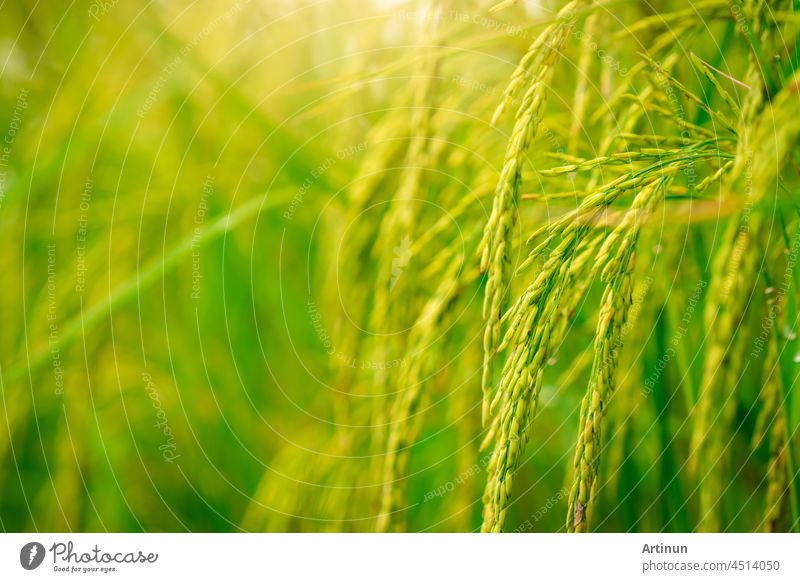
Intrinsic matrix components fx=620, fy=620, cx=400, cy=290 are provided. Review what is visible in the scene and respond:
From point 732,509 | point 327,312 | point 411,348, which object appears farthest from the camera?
point 327,312

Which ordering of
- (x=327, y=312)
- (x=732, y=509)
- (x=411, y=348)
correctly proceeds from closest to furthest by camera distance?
(x=411, y=348) < (x=732, y=509) < (x=327, y=312)

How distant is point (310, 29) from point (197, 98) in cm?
19

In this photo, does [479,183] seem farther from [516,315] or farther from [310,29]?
[310,29]

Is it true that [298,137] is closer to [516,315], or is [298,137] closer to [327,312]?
[327,312]

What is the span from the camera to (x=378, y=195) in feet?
1.97

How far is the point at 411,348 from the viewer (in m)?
0.55

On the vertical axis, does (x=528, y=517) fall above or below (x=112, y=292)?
below

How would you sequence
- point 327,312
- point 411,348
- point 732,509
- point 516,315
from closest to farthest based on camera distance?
point 516,315
point 411,348
point 732,509
point 327,312

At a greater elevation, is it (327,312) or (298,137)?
(298,137)

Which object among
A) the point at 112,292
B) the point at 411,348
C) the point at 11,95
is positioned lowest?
the point at 411,348
